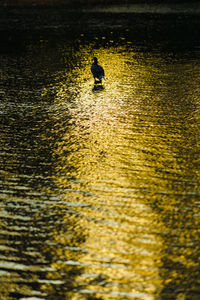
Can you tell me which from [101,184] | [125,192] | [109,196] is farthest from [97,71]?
[109,196]

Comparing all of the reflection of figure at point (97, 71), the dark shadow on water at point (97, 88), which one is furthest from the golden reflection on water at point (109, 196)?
the reflection of figure at point (97, 71)

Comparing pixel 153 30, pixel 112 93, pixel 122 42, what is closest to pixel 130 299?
pixel 112 93

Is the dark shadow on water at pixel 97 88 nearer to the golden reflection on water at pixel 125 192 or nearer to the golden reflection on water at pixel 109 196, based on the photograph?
the golden reflection on water at pixel 125 192

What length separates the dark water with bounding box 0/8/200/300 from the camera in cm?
557

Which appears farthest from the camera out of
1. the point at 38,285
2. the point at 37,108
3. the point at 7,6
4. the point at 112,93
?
the point at 7,6

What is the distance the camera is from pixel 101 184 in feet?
26.7

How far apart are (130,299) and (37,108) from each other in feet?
30.2

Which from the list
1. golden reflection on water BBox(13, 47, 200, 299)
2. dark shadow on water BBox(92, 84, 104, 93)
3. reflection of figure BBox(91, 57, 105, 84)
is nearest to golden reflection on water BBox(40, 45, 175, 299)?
golden reflection on water BBox(13, 47, 200, 299)

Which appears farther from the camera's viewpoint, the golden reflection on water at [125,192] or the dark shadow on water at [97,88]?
the dark shadow on water at [97,88]

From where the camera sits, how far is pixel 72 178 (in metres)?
8.48

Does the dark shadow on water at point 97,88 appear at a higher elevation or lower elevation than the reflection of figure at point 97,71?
lower

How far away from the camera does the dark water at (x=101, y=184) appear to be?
18.3ft

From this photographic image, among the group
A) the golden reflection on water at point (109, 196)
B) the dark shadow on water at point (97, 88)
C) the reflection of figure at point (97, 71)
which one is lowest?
the golden reflection on water at point (109, 196)

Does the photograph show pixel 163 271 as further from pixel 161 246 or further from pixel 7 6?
pixel 7 6
